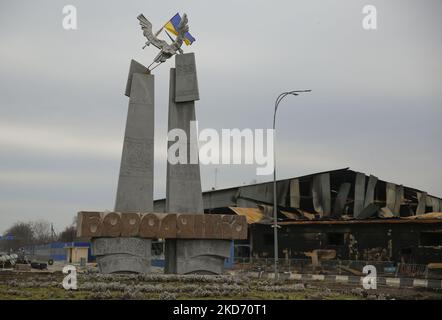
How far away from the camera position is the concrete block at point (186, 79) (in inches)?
1569

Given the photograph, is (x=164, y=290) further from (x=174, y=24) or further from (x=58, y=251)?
(x=58, y=251)

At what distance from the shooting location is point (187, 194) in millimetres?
39219

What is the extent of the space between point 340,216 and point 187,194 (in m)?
33.3

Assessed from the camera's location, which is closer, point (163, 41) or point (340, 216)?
point (163, 41)

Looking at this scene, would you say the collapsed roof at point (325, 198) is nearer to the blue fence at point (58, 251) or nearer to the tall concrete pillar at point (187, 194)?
the blue fence at point (58, 251)

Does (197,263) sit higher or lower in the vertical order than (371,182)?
lower

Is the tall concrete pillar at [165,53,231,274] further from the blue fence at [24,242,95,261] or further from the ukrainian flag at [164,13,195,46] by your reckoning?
the blue fence at [24,242,95,261]

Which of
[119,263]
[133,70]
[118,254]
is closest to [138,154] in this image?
[133,70]

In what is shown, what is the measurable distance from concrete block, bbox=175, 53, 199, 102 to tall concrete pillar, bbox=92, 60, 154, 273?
73.5 inches

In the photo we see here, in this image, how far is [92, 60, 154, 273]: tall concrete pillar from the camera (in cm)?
3653
